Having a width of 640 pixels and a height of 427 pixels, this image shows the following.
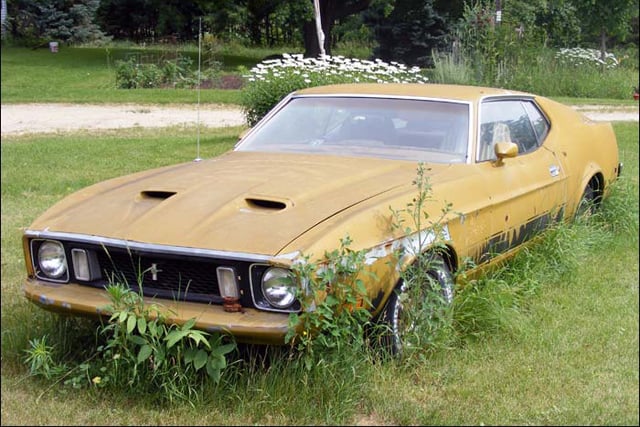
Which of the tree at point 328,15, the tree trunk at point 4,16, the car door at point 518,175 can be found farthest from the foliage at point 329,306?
the tree at point 328,15

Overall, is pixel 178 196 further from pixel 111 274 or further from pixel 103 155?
pixel 103 155

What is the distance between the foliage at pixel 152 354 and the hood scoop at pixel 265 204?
24.8 inches

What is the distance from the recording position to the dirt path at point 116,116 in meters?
12.8

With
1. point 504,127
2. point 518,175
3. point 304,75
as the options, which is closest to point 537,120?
point 504,127

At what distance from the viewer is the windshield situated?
4.97 m

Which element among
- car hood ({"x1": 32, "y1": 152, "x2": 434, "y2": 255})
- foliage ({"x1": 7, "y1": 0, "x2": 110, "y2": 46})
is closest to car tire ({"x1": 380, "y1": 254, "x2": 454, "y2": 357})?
car hood ({"x1": 32, "y1": 152, "x2": 434, "y2": 255})

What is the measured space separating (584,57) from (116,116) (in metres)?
Answer: 8.33

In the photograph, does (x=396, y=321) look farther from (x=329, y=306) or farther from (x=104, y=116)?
(x=104, y=116)

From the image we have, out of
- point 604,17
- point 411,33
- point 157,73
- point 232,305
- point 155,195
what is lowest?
point 157,73

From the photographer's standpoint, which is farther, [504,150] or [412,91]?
[412,91]

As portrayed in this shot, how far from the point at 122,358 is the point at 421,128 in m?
2.42

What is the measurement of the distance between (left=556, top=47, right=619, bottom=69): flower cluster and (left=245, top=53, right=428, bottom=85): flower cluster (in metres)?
1.46

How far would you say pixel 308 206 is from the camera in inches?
150

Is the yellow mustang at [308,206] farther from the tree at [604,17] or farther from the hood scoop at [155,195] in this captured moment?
the tree at [604,17]
